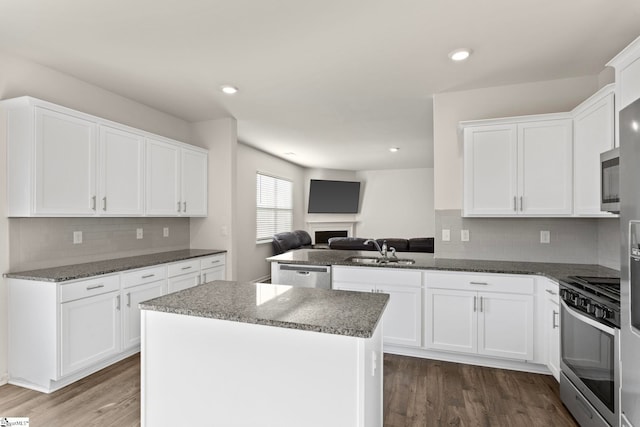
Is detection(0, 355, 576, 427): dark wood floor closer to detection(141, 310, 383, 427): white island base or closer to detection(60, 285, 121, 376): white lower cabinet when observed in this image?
detection(60, 285, 121, 376): white lower cabinet

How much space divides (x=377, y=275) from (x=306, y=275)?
0.74 meters

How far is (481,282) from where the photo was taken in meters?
2.90

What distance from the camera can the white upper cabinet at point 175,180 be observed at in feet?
12.1

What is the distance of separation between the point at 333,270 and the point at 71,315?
223 cm

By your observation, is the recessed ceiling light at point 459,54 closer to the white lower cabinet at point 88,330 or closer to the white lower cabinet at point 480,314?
the white lower cabinet at point 480,314

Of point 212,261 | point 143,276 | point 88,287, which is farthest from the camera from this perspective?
point 212,261

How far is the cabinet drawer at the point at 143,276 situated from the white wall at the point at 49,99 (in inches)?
33.0

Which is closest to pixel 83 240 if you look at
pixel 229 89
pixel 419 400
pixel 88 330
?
pixel 88 330

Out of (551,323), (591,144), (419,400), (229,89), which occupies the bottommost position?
(419,400)

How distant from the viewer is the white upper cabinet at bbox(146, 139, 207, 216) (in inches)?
145

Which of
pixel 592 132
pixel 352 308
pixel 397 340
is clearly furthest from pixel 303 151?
pixel 352 308

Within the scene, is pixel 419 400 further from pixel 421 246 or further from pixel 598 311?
pixel 421 246

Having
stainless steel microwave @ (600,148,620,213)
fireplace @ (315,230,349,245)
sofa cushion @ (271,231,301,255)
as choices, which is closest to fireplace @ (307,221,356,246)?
fireplace @ (315,230,349,245)

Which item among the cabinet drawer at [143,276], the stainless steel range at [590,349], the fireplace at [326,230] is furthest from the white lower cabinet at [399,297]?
the fireplace at [326,230]
